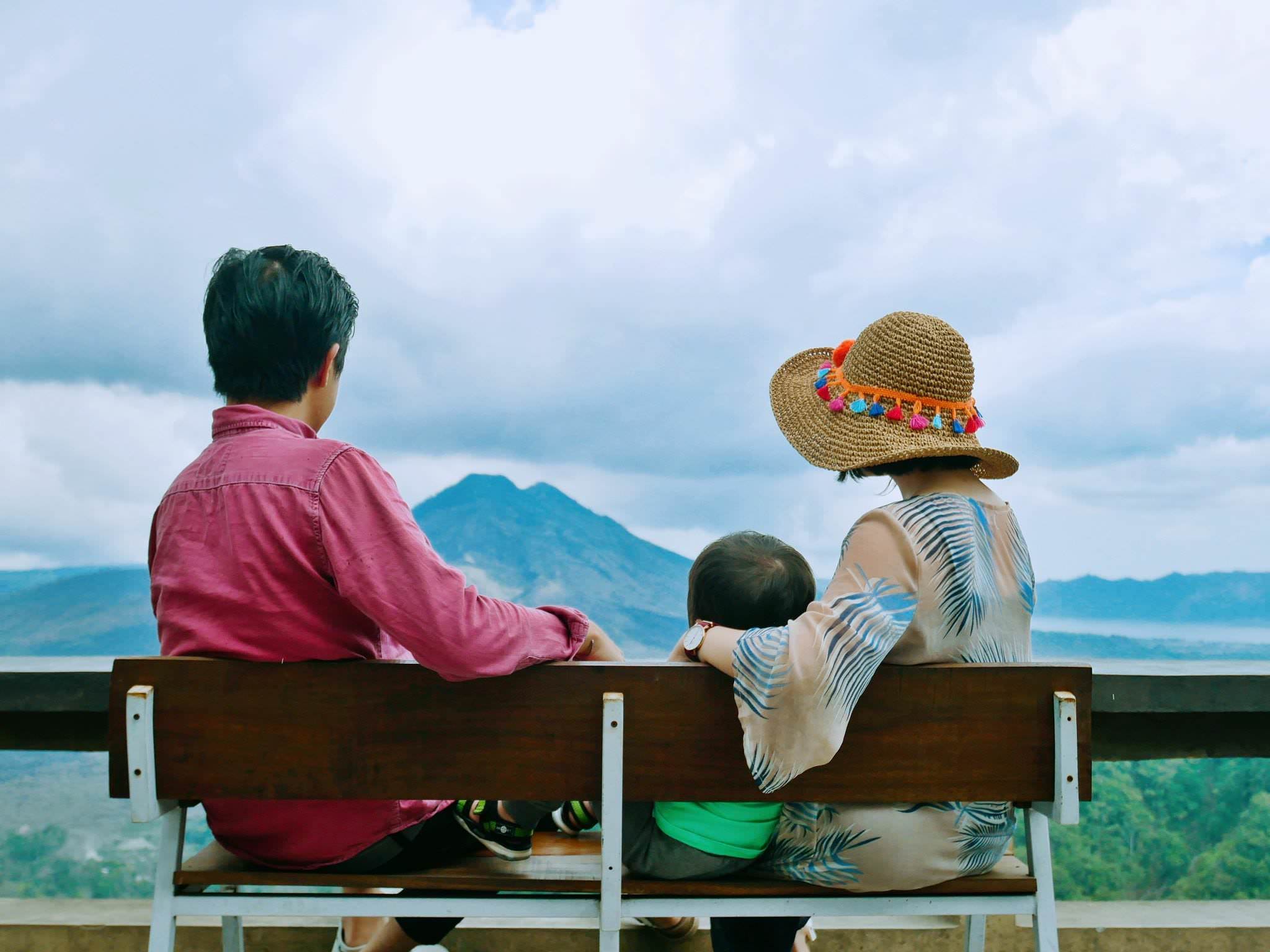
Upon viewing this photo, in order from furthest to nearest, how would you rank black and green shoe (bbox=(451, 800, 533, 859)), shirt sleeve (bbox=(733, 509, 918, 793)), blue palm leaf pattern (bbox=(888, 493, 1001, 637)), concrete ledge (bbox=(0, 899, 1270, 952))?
1. concrete ledge (bbox=(0, 899, 1270, 952))
2. black and green shoe (bbox=(451, 800, 533, 859))
3. blue palm leaf pattern (bbox=(888, 493, 1001, 637))
4. shirt sleeve (bbox=(733, 509, 918, 793))

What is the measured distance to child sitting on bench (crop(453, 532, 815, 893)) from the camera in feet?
5.52

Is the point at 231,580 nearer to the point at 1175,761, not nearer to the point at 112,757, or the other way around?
the point at 112,757

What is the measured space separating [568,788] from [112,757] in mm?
732

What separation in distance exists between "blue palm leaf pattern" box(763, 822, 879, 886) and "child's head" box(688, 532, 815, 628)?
0.37m

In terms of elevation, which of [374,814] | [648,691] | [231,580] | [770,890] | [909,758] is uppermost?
[231,580]

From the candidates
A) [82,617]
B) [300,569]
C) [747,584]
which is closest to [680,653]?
[747,584]

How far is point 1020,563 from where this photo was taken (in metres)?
1.73

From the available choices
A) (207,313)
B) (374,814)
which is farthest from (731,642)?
(207,313)

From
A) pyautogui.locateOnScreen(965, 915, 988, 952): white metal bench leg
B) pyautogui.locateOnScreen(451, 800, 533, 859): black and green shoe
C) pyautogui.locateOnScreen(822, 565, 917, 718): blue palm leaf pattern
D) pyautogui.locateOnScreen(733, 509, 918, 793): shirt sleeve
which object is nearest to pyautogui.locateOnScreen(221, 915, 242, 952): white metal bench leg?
pyautogui.locateOnScreen(451, 800, 533, 859): black and green shoe

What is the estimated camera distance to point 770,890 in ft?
5.29

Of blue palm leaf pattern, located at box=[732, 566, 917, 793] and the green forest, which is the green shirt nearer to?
blue palm leaf pattern, located at box=[732, 566, 917, 793]

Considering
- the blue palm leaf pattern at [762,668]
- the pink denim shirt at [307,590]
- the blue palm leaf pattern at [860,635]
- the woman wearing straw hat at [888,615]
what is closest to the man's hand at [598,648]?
the pink denim shirt at [307,590]

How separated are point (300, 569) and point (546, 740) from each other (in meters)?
0.49

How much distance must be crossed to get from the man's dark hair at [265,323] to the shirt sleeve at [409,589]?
319 mm
